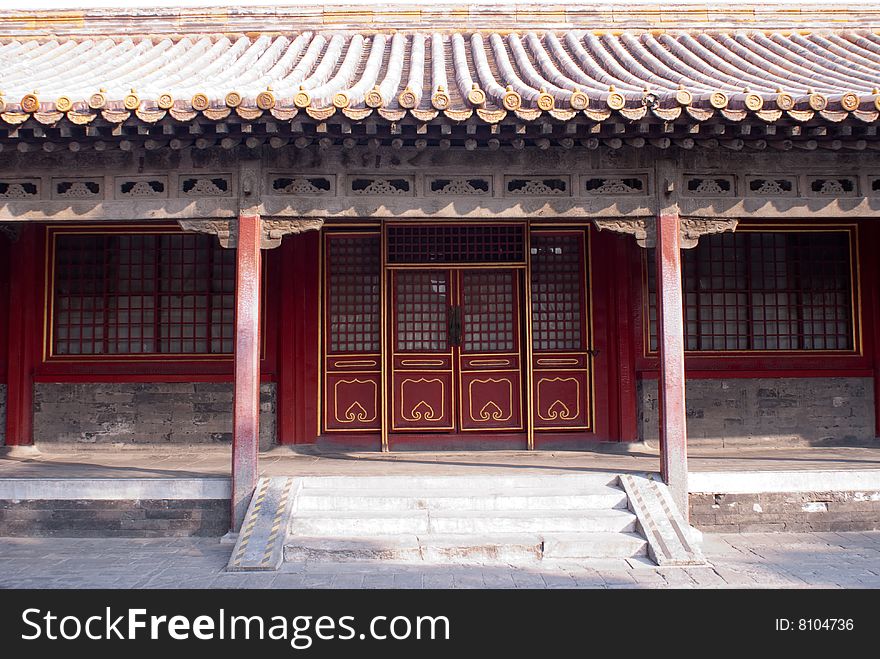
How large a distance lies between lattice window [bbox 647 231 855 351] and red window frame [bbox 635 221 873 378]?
0.08 meters

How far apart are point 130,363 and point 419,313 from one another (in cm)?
319

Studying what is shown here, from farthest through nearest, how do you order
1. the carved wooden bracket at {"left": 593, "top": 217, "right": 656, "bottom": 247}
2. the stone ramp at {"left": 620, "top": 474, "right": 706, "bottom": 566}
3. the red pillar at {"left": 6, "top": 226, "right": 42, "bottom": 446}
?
the red pillar at {"left": 6, "top": 226, "right": 42, "bottom": 446} → the carved wooden bracket at {"left": 593, "top": 217, "right": 656, "bottom": 247} → the stone ramp at {"left": 620, "top": 474, "right": 706, "bottom": 566}

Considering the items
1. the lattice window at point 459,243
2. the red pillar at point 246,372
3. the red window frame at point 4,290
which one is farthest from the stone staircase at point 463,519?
the red window frame at point 4,290

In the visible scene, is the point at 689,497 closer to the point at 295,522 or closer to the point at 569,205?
the point at 569,205

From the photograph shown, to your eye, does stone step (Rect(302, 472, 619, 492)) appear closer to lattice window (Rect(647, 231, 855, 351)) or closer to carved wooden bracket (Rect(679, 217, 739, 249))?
carved wooden bracket (Rect(679, 217, 739, 249))

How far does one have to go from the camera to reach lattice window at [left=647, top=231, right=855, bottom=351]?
8.29 m

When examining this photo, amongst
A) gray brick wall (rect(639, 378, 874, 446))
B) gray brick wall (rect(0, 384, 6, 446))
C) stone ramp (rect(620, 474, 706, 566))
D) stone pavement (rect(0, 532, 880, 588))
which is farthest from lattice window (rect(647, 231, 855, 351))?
gray brick wall (rect(0, 384, 6, 446))

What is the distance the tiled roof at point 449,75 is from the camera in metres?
5.13

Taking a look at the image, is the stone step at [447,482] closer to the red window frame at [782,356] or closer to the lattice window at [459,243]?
the red window frame at [782,356]

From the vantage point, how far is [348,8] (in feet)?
28.9

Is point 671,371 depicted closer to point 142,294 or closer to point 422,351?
point 422,351

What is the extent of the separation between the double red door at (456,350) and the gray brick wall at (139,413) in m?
1.54

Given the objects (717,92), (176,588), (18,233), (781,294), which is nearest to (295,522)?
(176,588)

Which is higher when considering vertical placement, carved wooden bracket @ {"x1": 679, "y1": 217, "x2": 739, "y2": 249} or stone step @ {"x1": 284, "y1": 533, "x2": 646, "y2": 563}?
carved wooden bracket @ {"x1": 679, "y1": 217, "x2": 739, "y2": 249}
